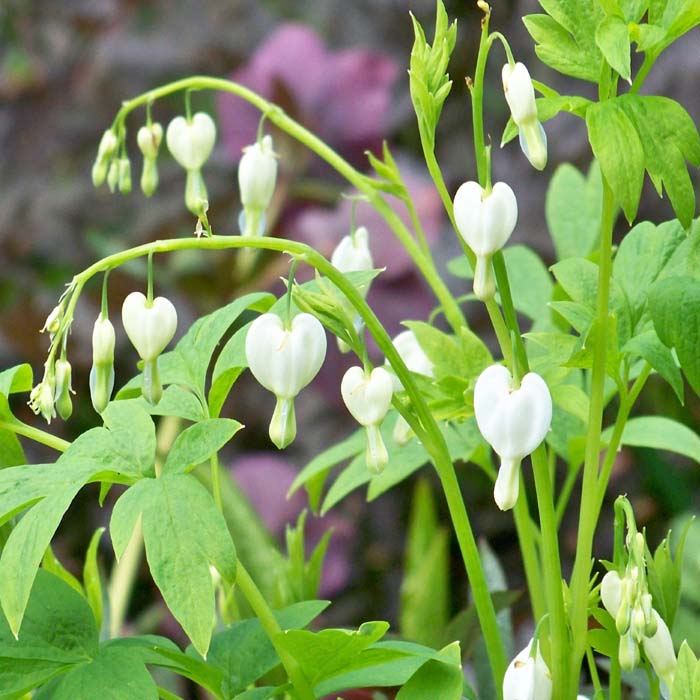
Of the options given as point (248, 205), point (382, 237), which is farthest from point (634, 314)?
point (382, 237)

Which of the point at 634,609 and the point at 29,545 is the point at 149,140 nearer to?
the point at 29,545

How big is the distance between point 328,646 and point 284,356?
0.55 feet

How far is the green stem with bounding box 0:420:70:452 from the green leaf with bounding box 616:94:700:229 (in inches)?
15.0

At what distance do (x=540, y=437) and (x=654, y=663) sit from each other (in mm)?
183

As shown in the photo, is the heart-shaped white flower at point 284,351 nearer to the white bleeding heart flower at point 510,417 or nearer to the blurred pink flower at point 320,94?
the white bleeding heart flower at point 510,417

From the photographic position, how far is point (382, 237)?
1.69m

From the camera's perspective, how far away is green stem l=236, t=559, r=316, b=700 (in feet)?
2.14

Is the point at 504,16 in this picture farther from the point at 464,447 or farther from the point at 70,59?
the point at 464,447

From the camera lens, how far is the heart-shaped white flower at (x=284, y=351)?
2.02 ft

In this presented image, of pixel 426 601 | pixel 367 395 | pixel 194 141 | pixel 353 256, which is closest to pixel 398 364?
pixel 367 395

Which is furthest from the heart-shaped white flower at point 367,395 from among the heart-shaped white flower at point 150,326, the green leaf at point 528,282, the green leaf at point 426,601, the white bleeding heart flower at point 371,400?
the green leaf at point 426,601

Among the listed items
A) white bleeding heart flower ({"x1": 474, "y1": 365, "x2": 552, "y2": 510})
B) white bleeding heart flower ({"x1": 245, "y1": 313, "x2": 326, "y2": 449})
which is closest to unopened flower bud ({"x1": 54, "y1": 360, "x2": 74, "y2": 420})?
white bleeding heart flower ({"x1": 245, "y1": 313, "x2": 326, "y2": 449})

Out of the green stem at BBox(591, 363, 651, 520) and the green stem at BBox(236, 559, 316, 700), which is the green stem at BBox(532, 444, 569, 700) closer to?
the green stem at BBox(591, 363, 651, 520)

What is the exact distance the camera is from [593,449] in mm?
687
